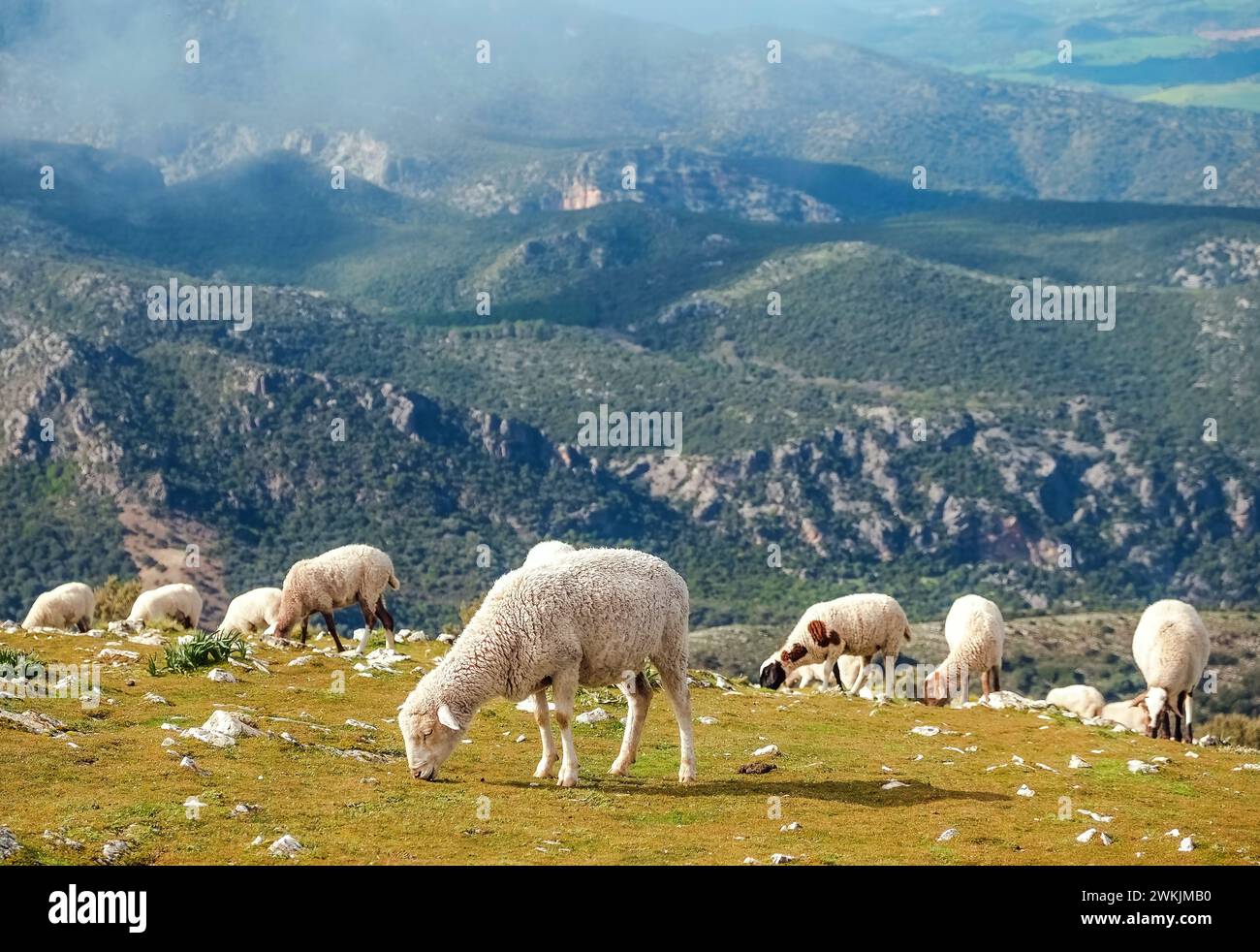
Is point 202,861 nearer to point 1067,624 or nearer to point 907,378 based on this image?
point 1067,624

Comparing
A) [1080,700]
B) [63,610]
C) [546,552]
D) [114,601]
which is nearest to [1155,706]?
[1080,700]

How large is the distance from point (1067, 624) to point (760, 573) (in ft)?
145

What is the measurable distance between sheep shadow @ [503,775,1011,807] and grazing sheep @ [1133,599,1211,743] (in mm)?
12434

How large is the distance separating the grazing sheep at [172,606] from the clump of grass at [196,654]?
12609 mm

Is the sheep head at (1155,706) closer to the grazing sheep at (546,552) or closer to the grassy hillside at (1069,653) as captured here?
the grazing sheep at (546,552)

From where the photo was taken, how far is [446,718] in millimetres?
20984

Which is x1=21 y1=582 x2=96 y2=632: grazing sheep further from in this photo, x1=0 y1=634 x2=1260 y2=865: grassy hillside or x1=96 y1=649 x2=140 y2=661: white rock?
x1=0 y1=634 x2=1260 y2=865: grassy hillside

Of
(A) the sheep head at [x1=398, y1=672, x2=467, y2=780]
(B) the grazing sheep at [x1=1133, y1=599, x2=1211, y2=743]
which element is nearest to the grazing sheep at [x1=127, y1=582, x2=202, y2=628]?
(A) the sheep head at [x1=398, y1=672, x2=467, y2=780]

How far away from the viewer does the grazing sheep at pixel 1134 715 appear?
3422 centimetres

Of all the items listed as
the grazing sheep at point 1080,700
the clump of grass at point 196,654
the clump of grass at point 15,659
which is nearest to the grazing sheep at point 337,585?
the clump of grass at point 196,654

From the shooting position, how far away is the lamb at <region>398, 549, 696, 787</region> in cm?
2134

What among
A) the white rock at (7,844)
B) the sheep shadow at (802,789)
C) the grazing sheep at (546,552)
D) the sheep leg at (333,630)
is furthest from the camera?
the sheep leg at (333,630)

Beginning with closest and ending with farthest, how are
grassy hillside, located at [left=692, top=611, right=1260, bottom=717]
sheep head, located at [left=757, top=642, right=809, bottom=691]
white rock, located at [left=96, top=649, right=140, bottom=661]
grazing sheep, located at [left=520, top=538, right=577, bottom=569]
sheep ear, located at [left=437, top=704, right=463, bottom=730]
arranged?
sheep ear, located at [left=437, top=704, right=463, bottom=730] → grazing sheep, located at [left=520, top=538, right=577, bottom=569] → white rock, located at [left=96, top=649, right=140, bottom=661] → sheep head, located at [left=757, top=642, right=809, bottom=691] → grassy hillside, located at [left=692, top=611, right=1260, bottom=717]

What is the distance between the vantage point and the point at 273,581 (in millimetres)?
105312
